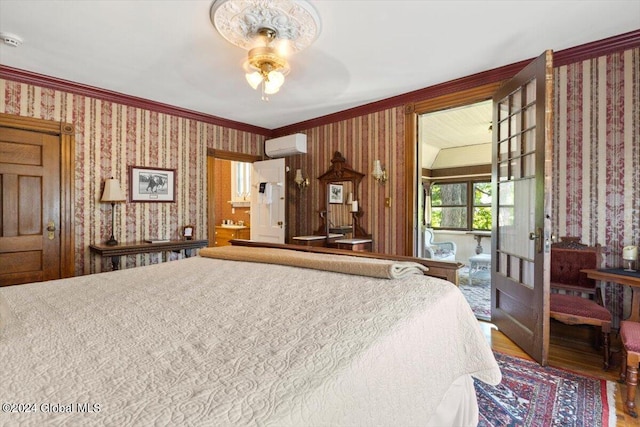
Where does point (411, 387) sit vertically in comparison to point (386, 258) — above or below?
below

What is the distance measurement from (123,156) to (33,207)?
1045 millimetres

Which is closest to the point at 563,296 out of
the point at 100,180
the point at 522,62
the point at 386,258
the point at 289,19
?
the point at 386,258

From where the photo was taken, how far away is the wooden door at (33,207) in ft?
10.7

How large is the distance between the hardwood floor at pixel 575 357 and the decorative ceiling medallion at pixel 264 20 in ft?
9.57

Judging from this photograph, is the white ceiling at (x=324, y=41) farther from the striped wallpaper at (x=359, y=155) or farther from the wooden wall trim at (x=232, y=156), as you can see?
the wooden wall trim at (x=232, y=156)

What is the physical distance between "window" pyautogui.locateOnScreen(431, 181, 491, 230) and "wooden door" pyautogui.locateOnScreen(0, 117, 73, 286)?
6643mm

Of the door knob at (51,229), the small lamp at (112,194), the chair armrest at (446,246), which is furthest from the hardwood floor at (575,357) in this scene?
the door knob at (51,229)

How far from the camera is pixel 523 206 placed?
273cm

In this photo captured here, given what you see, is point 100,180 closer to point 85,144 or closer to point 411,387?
point 85,144

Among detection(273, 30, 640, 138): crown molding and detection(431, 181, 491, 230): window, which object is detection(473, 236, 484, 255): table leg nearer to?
detection(431, 181, 491, 230): window

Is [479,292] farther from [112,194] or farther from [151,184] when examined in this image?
[112,194]

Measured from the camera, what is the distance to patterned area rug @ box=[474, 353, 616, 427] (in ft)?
5.77

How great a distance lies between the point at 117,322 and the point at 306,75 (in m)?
2.86

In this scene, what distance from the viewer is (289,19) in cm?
225
